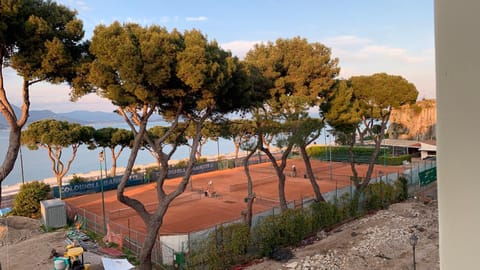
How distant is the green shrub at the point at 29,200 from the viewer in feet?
55.0

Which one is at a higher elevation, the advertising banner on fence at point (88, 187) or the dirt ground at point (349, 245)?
the advertising banner on fence at point (88, 187)

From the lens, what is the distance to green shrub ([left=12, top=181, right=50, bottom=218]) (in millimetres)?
16766

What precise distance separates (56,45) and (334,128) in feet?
43.7

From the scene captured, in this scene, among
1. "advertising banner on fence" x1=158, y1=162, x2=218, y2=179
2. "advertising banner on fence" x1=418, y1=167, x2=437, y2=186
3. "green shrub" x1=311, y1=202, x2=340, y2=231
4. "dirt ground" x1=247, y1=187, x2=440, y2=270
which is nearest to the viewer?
"dirt ground" x1=247, y1=187, x2=440, y2=270

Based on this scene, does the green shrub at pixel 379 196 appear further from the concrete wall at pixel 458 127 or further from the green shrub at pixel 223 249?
the concrete wall at pixel 458 127

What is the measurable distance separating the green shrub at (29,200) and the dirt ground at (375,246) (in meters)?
12.8

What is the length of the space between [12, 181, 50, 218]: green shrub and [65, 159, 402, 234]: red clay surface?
210 cm

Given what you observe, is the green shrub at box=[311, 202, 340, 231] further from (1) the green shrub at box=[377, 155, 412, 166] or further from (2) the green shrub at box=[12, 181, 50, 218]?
(1) the green shrub at box=[377, 155, 412, 166]

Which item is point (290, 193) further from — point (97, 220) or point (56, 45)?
point (56, 45)

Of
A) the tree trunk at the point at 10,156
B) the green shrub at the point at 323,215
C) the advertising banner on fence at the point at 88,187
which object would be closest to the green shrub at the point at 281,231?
the green shrub at the point at 323,215

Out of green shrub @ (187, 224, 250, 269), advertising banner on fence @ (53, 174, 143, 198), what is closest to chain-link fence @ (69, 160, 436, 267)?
green shrub @ (187, 224, 250, 269)

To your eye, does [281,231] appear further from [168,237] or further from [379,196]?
[379,196]

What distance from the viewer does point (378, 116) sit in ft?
61.4

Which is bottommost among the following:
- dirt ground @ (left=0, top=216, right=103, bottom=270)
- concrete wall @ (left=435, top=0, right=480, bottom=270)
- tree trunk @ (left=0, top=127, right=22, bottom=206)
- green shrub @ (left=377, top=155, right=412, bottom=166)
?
dirt ground @ (left=0, top=216, right=103, bottom=270)
